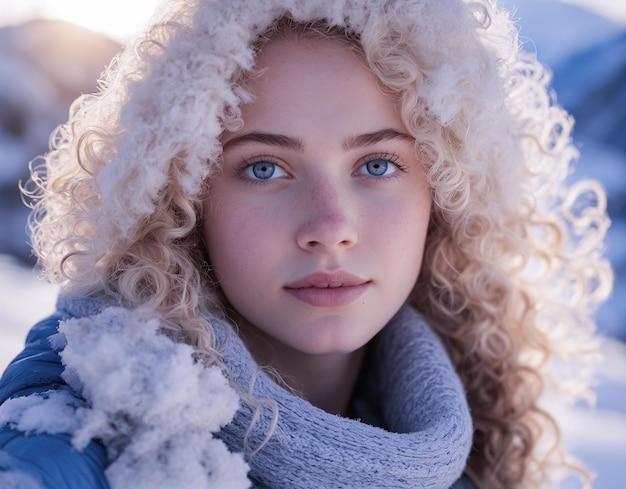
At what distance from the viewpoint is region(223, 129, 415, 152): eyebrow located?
1.23m

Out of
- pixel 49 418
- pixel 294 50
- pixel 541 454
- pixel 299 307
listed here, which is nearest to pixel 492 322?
pixel 541 454

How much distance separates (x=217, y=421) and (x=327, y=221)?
379 mm

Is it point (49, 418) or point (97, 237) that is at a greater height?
point (97, 237)

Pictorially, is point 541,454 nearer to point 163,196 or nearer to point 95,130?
point 163,196

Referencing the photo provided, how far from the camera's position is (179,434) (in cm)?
102

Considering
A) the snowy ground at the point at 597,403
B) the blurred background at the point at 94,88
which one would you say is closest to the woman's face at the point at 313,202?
the snowy ground at the point at 597,403

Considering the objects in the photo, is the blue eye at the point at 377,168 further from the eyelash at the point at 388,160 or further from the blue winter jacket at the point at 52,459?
the blue winter jacket at the point at 52,459

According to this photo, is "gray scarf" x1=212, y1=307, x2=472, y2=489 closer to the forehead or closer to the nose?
the nose

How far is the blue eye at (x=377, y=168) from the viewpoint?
1296 mm

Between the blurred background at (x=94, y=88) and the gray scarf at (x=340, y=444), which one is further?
the blurred background at (x=94, y=88)

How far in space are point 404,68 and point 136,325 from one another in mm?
655

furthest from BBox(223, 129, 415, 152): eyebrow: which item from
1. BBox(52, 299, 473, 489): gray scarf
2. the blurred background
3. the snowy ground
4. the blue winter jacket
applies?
the blurred background

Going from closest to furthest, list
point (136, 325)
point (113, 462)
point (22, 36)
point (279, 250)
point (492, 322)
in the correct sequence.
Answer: point (113, 462), point (136, 325), point (279, 250), point (492, 322), point (22, 36)

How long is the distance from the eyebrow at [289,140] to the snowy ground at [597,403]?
1.27 metres
